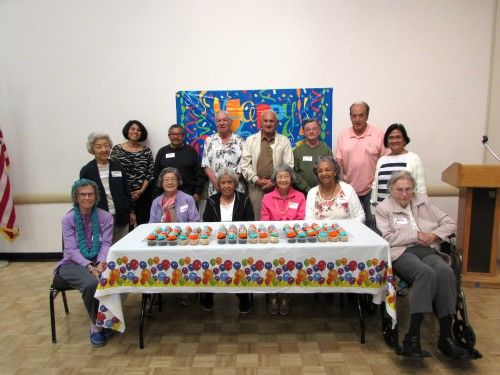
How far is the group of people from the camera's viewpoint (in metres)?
2.41

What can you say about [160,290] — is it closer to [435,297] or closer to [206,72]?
[435,297]

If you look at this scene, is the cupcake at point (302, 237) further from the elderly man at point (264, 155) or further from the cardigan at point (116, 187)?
the cardigan at point (116, 187)

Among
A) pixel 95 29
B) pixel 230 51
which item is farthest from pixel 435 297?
pixel 95 29

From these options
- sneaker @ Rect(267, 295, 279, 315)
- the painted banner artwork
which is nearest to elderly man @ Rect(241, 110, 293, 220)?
the painted banner artwork

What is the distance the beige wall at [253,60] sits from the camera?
379 cm

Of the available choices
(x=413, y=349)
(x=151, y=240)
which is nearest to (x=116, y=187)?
(x=151, y=240)

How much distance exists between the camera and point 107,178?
10.4 ft

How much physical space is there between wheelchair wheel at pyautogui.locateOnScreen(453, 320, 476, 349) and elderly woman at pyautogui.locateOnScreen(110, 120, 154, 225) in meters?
2.86

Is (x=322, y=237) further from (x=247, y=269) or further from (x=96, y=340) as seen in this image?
(x=96, y=340)

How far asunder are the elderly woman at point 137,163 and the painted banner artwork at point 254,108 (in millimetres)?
486

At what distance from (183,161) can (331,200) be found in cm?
155

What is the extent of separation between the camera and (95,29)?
12.9 feet

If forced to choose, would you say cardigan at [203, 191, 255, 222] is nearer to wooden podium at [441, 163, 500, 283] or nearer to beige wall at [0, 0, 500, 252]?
beige wall at [0, 0, 500, 252]

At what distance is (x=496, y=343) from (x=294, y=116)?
2604 millimetres
